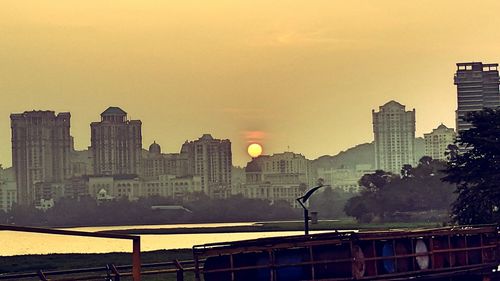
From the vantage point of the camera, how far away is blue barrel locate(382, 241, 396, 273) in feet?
193

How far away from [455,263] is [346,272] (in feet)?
23.4

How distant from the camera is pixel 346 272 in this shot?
187ft

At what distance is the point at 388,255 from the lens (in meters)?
59.1

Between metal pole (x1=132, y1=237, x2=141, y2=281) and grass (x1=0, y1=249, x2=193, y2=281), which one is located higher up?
metal pole (x1=132, y1=237, x2=141, y2=281)

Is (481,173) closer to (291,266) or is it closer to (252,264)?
(291,266)

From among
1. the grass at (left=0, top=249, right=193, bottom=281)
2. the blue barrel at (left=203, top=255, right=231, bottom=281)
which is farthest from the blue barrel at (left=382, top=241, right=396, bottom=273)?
the grass at (left=0, top=249, right=193, bottom=281)

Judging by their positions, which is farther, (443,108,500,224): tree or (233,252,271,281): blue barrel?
(443,108,500,224): tree

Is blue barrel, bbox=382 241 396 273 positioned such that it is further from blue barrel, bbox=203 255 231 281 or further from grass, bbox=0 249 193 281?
grass, bbox=0 249 193 281

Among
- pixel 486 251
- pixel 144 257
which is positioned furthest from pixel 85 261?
pixel 486 251

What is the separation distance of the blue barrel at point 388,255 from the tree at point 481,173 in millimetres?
28323

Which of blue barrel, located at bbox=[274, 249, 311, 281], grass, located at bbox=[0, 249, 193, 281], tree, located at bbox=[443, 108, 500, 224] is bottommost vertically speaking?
grass, located at bbox=[0, 249, 193, 281]

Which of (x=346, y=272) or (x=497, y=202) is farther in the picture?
(x=497, y=202)

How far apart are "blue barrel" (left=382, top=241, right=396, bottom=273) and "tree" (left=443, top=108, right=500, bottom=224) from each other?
2832 cm

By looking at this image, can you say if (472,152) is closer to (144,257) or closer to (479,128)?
(479,128)
